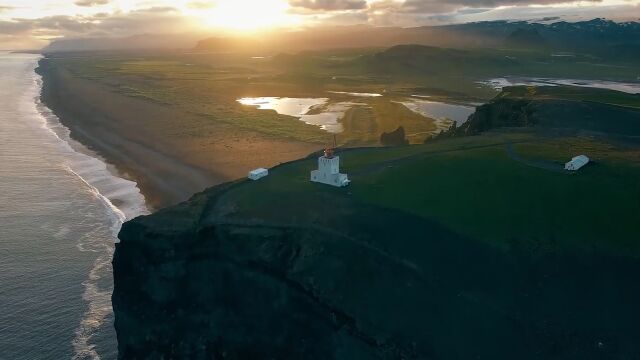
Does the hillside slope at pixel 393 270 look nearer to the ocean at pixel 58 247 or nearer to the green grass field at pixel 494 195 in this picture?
the green grass field at pixel 494 195

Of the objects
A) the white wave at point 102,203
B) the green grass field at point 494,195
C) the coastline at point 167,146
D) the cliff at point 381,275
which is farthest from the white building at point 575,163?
the coastline at point 167,146

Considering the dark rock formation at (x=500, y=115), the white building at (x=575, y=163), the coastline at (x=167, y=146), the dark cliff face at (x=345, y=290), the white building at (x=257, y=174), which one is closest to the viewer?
the dark cliff face at (x=345, y=290)

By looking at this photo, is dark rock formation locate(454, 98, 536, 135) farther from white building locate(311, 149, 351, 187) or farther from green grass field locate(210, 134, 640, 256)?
white building locate(311, 149, 351, 187)

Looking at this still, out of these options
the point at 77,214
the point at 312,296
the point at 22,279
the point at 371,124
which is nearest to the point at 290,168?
the point at 312,296

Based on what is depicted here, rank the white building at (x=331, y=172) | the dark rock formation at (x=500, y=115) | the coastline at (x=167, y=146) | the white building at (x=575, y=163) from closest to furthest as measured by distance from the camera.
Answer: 1. the white building at (x=331, y=172)
2. the white building at (x=575, y=163)
3. the dark rock formation at (x=500, y=115)
4. the coastline at (x=167, y=146)

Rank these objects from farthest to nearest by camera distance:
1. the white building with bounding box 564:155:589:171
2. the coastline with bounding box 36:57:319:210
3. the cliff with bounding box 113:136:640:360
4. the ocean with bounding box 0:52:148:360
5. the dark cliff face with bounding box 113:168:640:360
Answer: the coastline with bounding box 36:57:319:210
the white building with bounding box 564:155:589:171
the ocean with bounding box 0:52:148:360
the cliff with bounding box 113:136:640:360
the dark cliff face with bounding box 113:168:640:360

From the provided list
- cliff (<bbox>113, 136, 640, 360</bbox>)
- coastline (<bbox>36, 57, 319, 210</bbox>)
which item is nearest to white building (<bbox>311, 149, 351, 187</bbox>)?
cliff (<bbox>113, 136, 640, 360</bbox>)
